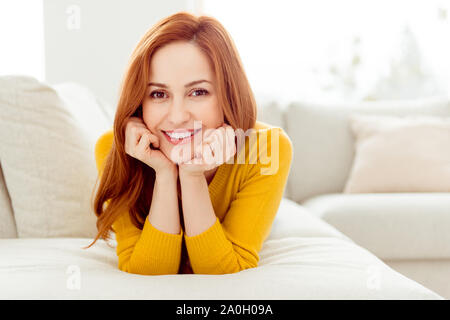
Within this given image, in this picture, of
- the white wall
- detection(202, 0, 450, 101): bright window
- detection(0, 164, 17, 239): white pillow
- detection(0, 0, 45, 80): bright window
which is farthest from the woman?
detection(202, 0, 450, 101): bright window

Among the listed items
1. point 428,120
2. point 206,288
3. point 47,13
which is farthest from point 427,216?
point 47,13

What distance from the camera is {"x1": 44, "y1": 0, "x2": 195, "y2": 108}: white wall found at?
2.83 metres

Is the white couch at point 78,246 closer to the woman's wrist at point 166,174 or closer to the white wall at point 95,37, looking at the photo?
the woman's wrist at point 166,174

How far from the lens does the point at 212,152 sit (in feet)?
3.68

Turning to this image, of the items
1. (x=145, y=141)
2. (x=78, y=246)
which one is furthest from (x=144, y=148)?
(x=78, y=246)

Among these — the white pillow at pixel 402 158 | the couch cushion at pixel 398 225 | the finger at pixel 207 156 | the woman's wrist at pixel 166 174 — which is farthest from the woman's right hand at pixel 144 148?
the white pillow at pixel 402 158

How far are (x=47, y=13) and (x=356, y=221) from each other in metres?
2.09

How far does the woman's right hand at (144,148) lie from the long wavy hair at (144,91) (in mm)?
37

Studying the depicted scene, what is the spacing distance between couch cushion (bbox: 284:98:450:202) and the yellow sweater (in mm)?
1259

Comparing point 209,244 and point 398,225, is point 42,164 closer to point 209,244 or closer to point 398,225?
point 209,244

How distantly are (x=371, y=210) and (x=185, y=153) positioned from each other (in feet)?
3.89

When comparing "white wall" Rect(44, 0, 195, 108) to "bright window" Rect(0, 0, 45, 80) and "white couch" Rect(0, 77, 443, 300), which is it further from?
"white couch" Rect(0, 77, 443, 300)

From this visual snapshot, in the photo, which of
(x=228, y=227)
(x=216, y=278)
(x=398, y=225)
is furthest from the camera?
(x=398, y=225)

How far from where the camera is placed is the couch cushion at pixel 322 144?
2.61 meters
